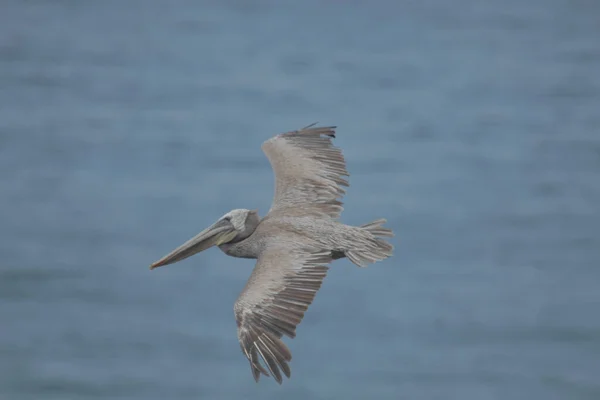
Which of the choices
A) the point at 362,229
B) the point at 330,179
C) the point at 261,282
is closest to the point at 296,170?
the point at 330,179

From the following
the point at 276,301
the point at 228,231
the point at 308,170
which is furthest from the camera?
the point at 308,170

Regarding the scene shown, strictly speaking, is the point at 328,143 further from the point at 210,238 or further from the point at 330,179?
the point at 210,238

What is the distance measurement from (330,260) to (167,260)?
5.04 ft

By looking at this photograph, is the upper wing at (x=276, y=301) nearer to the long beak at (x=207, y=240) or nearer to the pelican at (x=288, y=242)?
the pelican at (x=288, y=242)

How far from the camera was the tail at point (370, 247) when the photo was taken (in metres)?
10.9

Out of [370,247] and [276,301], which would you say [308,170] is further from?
[276,301]

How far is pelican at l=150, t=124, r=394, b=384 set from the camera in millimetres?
10156

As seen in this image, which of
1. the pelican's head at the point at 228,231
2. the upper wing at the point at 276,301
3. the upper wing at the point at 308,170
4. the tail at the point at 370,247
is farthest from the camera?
the upper wing at the point at 308,170

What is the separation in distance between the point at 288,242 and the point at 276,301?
71cm

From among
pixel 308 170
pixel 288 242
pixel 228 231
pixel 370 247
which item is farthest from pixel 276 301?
pixel 308 170

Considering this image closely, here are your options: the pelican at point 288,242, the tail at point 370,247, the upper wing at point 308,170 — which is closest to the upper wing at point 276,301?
the pelican at point 288,242

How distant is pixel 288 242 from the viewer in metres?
10.9

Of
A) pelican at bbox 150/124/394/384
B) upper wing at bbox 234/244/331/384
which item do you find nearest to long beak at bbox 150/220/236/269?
pelican at bbox 150/124/394/384

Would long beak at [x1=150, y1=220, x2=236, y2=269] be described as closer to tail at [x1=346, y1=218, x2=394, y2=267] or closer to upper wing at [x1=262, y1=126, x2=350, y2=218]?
upper wing at [x1=262, y1=126, x2=350, y2=218]
